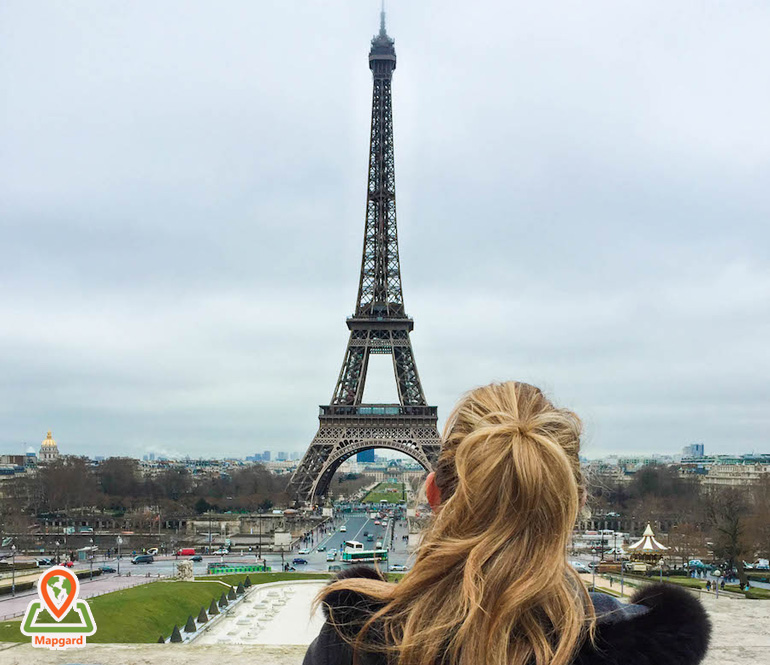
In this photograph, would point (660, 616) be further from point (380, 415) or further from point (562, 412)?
point (380, 415)

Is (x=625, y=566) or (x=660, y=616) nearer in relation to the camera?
(x=660, y=616)

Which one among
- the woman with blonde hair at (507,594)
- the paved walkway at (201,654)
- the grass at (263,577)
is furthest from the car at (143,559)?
the woman with blonde hair at (507,594)

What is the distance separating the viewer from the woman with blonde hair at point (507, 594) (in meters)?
2.32

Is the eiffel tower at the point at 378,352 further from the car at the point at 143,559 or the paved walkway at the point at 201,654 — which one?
the paved walkway at the point at 201,654

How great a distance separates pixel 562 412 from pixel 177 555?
53.6 metres

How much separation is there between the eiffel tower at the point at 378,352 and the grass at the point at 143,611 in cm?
2769

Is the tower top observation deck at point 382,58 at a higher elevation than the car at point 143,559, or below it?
higher

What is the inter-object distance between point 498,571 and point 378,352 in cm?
6373

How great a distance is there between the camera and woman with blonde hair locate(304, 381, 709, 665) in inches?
91.4

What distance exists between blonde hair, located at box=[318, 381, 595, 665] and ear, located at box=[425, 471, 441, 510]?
29 centimetres

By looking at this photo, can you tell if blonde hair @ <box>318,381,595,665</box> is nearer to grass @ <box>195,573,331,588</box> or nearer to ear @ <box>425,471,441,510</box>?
ear @ <box>425,471,441,510</box>

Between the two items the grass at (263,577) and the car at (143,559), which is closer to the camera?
the grass at (263,577)

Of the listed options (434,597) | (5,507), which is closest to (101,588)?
(434,597)

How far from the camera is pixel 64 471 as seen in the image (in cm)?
8931
